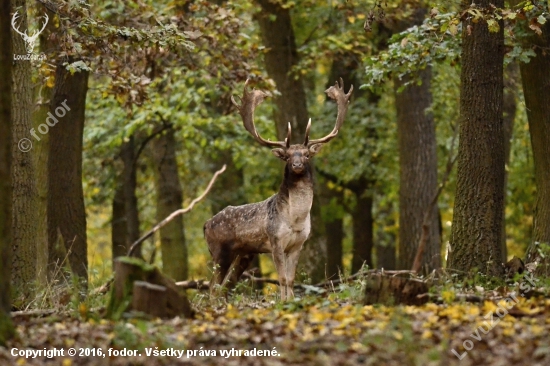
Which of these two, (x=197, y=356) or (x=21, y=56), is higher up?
(x=21, y=56)

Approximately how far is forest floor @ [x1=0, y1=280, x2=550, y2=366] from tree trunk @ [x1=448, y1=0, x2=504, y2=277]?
2603mm

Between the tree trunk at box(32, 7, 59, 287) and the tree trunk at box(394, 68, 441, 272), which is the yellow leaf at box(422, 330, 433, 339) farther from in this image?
the tree trunk at box(394, 68, 441, 272)

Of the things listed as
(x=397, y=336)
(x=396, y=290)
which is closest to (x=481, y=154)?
(x=396, y=290)

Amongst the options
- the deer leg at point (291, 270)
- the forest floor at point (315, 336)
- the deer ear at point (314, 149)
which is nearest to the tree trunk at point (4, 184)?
the forest floor at point (315, 336)

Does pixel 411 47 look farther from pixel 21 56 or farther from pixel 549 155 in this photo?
pixel 21 56

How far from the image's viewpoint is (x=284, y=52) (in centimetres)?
2134

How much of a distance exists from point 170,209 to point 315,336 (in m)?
15.2

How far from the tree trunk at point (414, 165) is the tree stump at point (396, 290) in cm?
1141

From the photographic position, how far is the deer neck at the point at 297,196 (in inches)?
539

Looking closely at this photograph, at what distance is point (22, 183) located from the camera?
1320cm

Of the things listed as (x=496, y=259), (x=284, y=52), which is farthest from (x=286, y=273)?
(x=284, y=52)

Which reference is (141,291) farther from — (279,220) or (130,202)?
(130,202)

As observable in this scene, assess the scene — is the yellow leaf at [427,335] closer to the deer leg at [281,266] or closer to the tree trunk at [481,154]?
the tree trunk at [481,154]

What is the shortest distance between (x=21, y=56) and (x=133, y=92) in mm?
3080
